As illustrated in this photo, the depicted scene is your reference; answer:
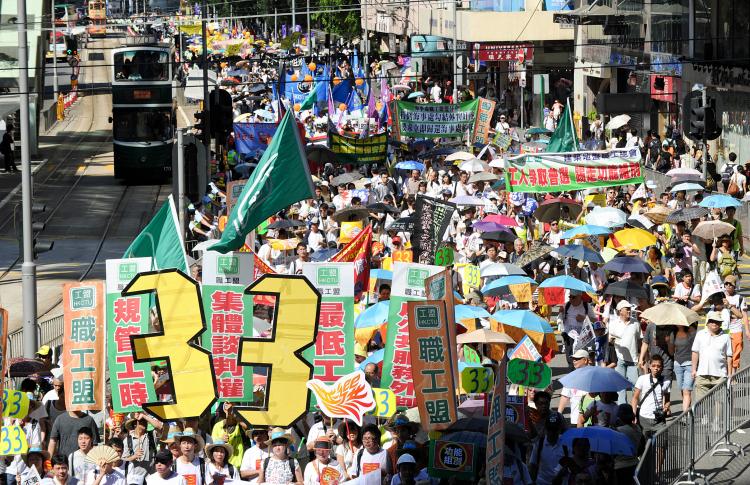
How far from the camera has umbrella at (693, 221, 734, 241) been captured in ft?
71.4

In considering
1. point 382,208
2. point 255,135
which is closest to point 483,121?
point 255,135

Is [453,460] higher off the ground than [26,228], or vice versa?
[26,228]

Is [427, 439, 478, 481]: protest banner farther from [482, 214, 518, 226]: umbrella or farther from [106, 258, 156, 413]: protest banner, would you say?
[482, 214, 518, 226]: umbrella

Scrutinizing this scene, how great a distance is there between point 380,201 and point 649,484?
642 inches

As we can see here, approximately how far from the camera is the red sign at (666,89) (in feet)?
145

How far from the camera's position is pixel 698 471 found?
14094 mm

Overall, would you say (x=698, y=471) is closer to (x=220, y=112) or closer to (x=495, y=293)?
(x=495, y=293)

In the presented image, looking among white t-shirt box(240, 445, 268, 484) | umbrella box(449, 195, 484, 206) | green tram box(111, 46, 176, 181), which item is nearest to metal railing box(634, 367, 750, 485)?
white t-shirt box(240, 445, 268, 484)

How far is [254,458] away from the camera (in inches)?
524

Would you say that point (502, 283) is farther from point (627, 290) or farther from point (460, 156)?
point (460, 156)

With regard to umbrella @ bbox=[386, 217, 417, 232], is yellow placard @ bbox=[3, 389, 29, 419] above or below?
below

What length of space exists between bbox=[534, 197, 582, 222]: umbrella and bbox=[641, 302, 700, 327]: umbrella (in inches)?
Result: 348

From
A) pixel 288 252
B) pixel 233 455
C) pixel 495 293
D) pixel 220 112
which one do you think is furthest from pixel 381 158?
pixel 233 455

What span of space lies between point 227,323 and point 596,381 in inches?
135
